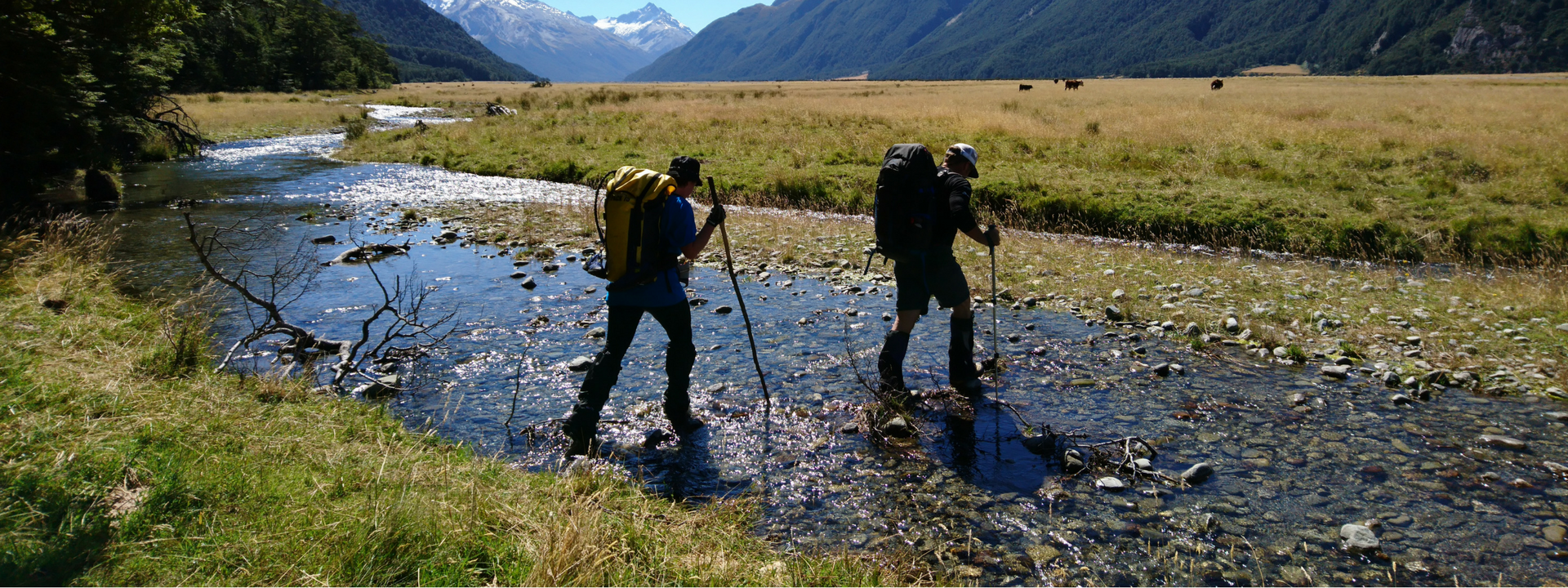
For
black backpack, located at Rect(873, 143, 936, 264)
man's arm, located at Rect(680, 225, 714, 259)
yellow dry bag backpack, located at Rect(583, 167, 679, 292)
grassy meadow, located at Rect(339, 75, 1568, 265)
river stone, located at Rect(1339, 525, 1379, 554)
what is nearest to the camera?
river stone, located at Rect(1339, 525, 1379, 554)

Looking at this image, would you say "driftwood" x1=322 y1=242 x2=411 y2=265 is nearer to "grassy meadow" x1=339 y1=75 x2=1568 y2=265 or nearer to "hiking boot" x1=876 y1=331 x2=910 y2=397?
"grassy meadow" x1=339 y1=75 x2=1568 y2=265

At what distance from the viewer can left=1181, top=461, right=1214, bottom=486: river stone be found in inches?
246

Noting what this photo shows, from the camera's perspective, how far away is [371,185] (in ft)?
86.1

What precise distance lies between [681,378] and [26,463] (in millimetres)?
4478

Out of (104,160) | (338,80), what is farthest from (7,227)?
(338,80)

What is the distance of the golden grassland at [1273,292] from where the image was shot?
29.7 ft

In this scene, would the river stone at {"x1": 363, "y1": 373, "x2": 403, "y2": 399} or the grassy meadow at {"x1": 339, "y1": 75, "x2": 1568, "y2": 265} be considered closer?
the river stone at {"x1": 363, "y1": 373, "x2": 403, "y2": 399}

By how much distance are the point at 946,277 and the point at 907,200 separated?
938 millimetres

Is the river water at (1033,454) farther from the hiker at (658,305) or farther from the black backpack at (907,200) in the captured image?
the black backpack at (907,200)

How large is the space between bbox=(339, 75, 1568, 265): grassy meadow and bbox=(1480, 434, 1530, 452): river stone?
31.9 ft

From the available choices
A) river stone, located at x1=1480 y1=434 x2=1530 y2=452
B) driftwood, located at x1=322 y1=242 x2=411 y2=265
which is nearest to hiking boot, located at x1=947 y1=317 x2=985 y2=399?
river stone, located at x1=1480 y1=434 x2=1530 y2=452

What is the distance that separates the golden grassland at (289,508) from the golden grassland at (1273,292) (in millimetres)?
7876

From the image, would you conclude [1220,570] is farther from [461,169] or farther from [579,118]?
[579,118]

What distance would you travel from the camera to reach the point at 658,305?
21.3 feet
